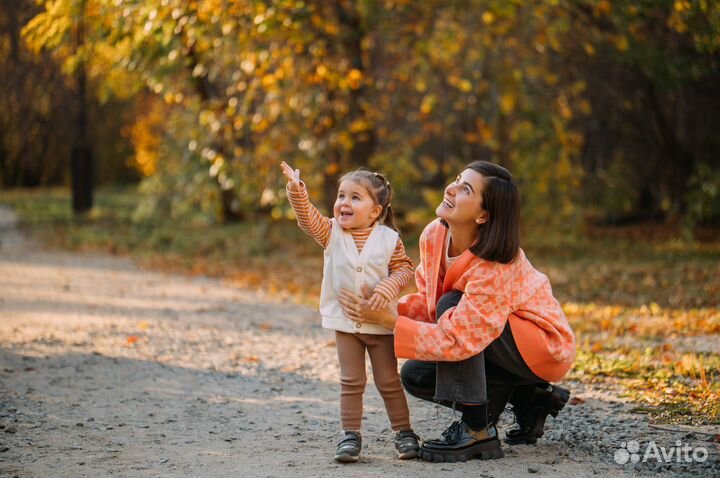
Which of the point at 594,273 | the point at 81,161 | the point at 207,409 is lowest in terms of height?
the point at 207,409

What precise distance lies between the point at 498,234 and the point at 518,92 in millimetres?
7969

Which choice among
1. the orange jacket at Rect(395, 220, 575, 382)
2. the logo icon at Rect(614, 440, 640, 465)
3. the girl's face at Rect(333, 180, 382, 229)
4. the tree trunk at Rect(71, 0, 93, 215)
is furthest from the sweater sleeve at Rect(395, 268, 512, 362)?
the tree trunk at Rect(71, 0, 93, 215)

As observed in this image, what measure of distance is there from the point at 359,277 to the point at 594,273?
6.90 meters

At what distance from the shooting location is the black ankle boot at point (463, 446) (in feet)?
11.7

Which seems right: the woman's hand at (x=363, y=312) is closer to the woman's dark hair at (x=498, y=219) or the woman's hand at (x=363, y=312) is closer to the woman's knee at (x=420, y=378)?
the woman's knee at (x=420, y=378)

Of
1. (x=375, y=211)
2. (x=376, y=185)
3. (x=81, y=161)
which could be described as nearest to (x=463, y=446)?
(x=375, y=211)

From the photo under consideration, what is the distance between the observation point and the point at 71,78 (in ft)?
55.7

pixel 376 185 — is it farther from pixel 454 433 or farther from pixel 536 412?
pixel 536 412

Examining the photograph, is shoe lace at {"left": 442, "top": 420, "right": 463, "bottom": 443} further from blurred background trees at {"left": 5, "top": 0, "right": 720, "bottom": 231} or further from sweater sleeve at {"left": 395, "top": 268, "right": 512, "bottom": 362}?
blurred background trees at {"left": 5, "top": 0, "right": 720, "bottom": 231}

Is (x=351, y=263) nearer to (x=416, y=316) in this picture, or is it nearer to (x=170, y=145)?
(x=416, y=316)

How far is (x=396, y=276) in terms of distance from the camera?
3.63m

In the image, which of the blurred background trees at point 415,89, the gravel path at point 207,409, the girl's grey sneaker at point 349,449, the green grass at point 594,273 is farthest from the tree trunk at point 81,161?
the girl's grey sneaker at point 349,449

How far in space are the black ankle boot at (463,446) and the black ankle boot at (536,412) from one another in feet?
0.79

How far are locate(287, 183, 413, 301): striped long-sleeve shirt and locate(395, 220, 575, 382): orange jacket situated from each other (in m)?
0.10
